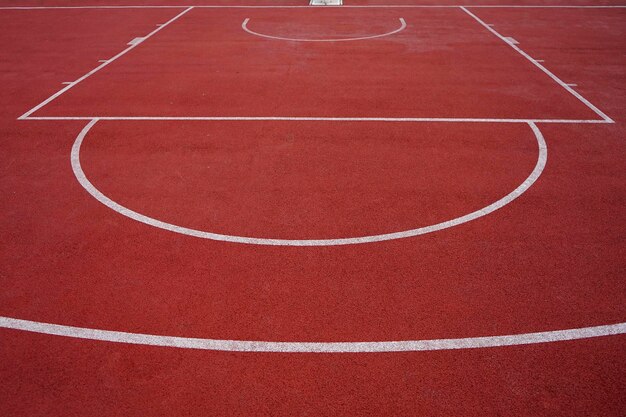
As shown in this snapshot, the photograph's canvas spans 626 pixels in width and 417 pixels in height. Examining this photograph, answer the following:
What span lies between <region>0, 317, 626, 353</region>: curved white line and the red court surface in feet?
0.06

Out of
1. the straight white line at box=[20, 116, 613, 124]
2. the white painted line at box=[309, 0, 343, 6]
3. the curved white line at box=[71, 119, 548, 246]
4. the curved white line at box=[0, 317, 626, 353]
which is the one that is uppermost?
the white painted line at box=[309, 0, 343, 6]

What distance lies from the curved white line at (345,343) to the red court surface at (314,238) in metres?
0.02

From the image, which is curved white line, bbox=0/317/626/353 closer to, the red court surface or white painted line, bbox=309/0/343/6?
the red court surface

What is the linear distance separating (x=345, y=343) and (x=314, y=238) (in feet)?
4.78

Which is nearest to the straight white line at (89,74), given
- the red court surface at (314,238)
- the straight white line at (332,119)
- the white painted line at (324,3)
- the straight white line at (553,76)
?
the red court surface at (314,238)

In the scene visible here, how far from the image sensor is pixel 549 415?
3.48 m

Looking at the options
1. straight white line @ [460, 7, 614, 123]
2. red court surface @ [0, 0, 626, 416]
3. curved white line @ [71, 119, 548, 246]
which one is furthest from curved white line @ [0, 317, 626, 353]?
straight white line @ [460, 7, 614, 123]

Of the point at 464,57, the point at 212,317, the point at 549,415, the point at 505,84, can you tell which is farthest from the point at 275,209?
the point at 464,57

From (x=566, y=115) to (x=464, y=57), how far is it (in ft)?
11.5

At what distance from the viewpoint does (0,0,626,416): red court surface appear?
3.76m

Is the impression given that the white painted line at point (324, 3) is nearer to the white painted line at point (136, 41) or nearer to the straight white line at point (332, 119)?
the white painted line at point (136, 41)

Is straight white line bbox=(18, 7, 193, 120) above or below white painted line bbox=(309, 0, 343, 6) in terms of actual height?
below

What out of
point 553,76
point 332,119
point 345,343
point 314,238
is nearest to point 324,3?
point 553,76

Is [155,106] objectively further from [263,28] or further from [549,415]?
[549,415]
